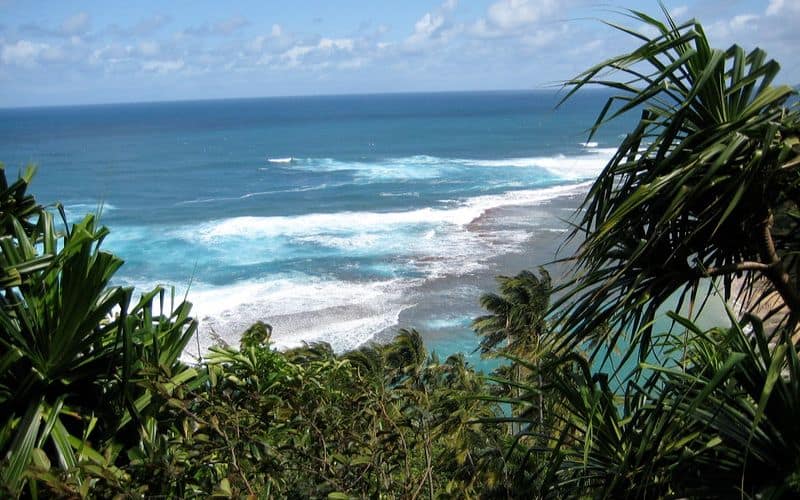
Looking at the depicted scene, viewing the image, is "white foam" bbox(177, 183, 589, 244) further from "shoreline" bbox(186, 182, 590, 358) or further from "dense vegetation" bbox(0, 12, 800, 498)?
"dense vegetation" bbox(0, 12, 800, 498)

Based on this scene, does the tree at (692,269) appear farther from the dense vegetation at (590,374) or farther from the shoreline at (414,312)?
the shoreline at (414,312)

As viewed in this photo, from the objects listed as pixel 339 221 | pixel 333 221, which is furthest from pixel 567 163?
pixel 333 221

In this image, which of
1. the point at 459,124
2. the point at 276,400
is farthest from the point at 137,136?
the point at 276,400

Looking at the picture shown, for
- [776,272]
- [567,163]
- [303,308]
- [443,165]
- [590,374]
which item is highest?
[776,272]

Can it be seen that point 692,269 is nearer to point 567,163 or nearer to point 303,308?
point 303,308

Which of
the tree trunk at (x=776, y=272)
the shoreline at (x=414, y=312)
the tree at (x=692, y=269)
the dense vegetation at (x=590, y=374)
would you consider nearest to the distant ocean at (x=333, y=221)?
the shoreline at (x=414, y=312)
